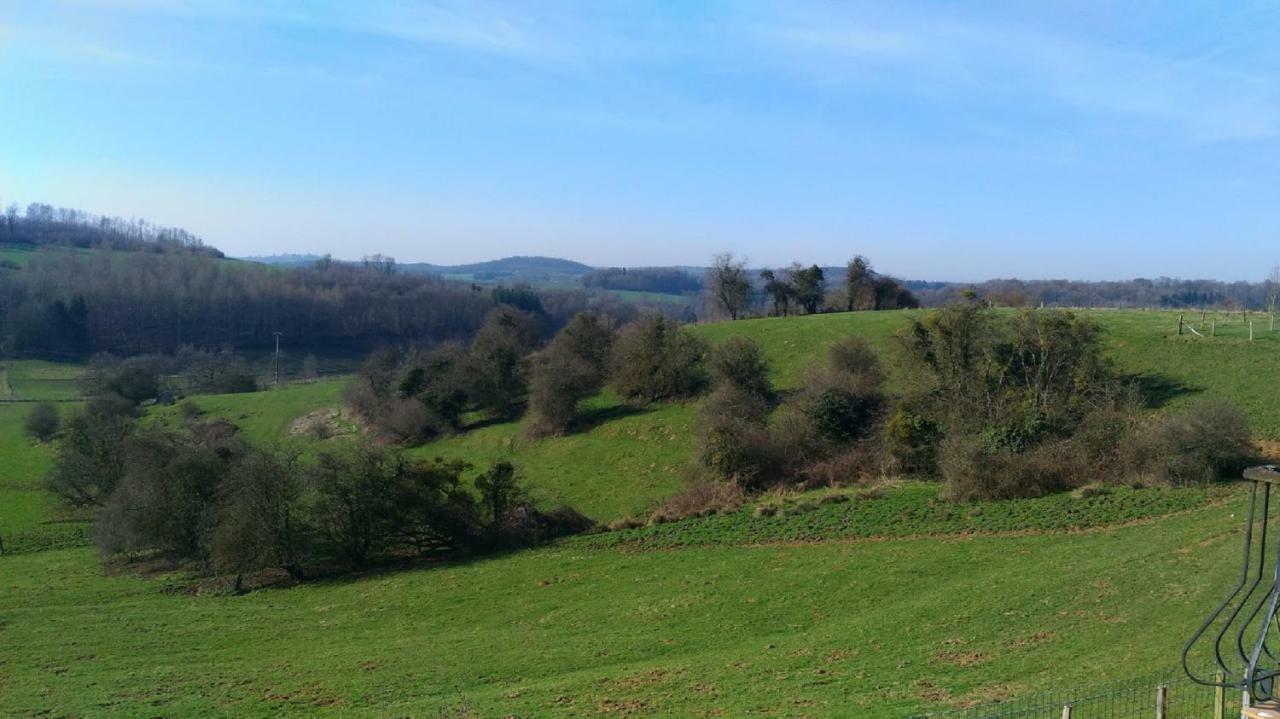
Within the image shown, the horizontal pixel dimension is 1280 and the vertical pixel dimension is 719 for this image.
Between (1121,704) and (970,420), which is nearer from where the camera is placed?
(1121,704)

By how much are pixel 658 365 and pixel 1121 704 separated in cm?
4855

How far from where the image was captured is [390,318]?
156875mm

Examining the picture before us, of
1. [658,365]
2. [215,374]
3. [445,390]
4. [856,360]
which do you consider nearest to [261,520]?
[445,390]

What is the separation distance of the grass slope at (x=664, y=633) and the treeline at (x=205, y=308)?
97.2 m

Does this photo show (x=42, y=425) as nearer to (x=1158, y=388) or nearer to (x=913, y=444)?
(x=913, y=444)

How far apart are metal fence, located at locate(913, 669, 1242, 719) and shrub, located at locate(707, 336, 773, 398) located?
40.3 meters

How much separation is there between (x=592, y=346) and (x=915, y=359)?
2871 centimetres

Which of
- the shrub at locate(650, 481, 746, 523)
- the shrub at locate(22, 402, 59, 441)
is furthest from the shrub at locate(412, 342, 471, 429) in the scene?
the shrub at locate(22, 402, 59, 441)

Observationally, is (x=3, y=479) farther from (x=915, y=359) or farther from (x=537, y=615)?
(x=915, y=359)

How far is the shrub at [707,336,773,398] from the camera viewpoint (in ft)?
179

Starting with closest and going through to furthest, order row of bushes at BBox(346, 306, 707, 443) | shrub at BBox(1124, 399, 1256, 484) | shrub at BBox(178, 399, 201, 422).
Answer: shrub at BBox(1124, 399, 1256, 484) < row of bushes at BBox(346, 306, 707, 443) < shrub at BBox(178, 399, 201, 422)

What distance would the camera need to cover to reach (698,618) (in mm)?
23359

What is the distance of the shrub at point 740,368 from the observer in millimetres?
54688

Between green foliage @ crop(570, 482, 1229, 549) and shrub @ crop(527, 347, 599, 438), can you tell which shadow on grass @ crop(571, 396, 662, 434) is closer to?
shrub @ crop(527, 347, 599, 438)
